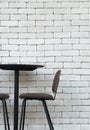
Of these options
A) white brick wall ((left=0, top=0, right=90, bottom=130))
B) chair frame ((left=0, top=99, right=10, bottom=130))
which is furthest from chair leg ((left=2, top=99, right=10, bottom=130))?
white brick wall ((left=0, top=0, right=90, bottom=130))

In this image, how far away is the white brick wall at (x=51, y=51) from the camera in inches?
179

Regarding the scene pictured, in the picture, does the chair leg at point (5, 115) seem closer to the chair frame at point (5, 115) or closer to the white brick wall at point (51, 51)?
the chair frame at point (5, 115)

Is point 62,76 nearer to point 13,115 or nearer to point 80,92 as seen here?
point 80,92

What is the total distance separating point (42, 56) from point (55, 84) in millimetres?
665

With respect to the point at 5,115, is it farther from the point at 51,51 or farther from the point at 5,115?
the point at 51,51

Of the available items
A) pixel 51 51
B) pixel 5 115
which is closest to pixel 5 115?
pixel 5 115

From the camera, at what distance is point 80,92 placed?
15.0 ft

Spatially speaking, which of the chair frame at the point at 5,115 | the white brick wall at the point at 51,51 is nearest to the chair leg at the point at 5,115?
the chair frame at the point at 5,115

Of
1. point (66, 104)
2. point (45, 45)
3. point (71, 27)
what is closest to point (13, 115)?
point (66, 104)

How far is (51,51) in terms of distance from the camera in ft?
15.0

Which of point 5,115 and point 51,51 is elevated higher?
point 51,51

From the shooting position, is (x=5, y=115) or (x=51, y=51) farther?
(x=51, y=51)

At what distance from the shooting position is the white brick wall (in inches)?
179

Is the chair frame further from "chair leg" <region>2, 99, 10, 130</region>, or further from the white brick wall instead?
the white brick wall
